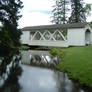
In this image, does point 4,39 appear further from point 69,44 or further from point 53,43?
point 69,44

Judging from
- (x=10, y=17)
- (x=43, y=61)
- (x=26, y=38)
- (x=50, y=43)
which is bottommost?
(x=43, y=61)

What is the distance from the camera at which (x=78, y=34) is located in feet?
58.7

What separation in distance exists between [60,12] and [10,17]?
23049 millimetres

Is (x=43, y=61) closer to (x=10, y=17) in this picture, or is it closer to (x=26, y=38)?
(x=10, y=17)

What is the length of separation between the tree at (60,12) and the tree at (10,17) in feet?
66.1

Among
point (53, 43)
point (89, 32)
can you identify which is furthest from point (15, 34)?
point (89, 32)

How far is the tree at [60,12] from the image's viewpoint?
36906 mm

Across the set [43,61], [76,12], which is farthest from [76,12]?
[43,61]

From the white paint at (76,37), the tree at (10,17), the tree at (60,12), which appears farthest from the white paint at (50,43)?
the tree at (60,12)

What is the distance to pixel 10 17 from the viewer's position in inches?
667

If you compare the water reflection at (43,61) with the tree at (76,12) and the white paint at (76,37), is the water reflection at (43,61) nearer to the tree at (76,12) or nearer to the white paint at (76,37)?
the white paint at (76,37)

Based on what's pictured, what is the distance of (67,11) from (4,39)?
85.6 ft

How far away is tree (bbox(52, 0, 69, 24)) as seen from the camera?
3691 centimetres

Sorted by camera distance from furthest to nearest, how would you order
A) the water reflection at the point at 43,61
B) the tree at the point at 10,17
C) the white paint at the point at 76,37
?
the white paint at the point at 76,37 → the tree at the point at 10,17 → the water reflection at the point at 43,61
